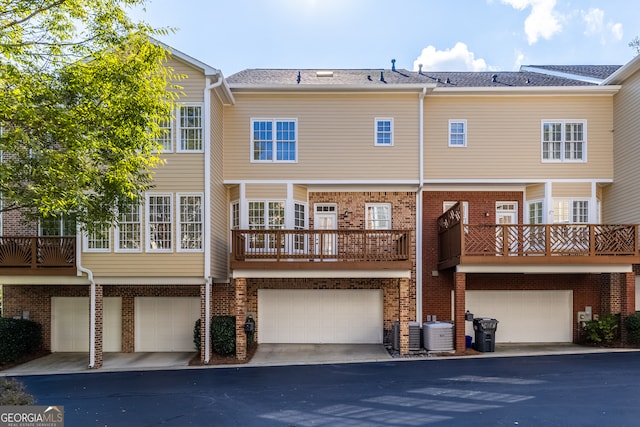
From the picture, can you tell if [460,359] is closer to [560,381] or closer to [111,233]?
[560,381]

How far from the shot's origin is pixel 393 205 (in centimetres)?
1590

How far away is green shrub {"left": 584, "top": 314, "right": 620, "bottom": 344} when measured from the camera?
14.5 meters

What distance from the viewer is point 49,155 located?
27.9 ft

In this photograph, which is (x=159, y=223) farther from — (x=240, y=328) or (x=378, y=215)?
(x=378, y=215)

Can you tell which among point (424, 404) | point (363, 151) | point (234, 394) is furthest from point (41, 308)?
point (424, 404)

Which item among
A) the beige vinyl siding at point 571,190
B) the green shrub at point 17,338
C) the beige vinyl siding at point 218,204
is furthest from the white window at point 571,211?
the green shrub at point 17,338

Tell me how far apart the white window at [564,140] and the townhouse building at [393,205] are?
39 mm

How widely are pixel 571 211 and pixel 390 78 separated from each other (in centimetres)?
778

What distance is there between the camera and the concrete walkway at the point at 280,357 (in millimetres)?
13141

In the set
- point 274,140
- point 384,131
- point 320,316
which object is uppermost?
point 384,131

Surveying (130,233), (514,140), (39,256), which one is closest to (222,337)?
(130,233)

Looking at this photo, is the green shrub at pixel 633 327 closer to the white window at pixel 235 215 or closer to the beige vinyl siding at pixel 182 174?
the white window at pixel 235 215

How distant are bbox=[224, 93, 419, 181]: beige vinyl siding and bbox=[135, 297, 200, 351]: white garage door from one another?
17.0ft

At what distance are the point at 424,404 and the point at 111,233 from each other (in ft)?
31.7
